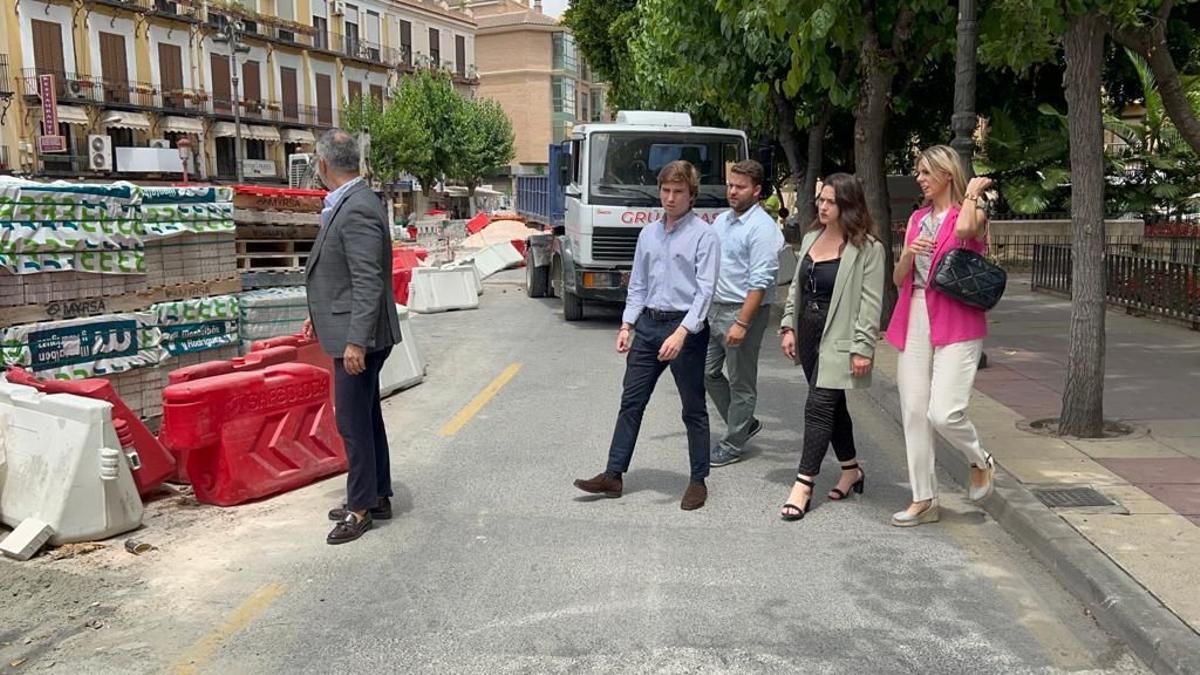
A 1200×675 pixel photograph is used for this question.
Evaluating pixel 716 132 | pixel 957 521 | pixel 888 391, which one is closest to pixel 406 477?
pixel 957 521

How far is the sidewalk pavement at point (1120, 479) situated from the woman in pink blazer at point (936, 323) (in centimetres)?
67

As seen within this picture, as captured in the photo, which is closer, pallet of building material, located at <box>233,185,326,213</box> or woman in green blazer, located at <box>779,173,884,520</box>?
woman in green blazer, located at <box>779,173,884,520</box>

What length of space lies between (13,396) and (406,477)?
7.35 ft

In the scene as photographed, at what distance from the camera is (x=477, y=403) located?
8.94 meters

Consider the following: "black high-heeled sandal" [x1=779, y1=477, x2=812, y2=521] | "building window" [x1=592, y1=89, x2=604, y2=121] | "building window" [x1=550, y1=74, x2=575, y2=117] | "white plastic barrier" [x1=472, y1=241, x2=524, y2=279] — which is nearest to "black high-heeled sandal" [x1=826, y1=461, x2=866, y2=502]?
"black high-heeled sandal" [x1=779, y1=477, x2=812, y2=521]

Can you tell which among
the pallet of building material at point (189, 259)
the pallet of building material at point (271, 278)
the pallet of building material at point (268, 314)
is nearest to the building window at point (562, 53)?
the pallet of building material at point (271, 278)

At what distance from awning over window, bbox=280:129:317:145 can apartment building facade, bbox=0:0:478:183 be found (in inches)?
3.2

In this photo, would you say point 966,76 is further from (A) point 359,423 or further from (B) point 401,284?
(B) point 401,284

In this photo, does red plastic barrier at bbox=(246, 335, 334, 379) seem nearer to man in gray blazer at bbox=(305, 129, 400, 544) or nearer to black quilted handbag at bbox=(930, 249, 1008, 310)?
man in gray blazer at bbox=(305, 129, 400, 544)

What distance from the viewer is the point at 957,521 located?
5.64m

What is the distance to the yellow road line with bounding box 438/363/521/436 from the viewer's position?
26.1 feet

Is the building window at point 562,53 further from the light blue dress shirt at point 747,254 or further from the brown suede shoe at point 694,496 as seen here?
the brown suede shoe at point 694,496

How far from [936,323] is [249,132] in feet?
159

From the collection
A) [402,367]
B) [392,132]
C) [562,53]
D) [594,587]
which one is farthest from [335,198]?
[562,53]
